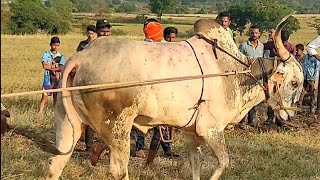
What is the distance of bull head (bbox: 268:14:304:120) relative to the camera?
6395mm

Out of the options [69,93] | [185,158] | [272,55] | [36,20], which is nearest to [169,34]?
[185,158]

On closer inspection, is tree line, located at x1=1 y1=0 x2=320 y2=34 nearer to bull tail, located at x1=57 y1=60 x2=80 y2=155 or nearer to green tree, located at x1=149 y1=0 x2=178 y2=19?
green tree, located at x1=149 y1=0 x2=178 y2=19

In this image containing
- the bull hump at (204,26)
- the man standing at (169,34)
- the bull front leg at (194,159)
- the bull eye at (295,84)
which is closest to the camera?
the bull hump at (204,26)

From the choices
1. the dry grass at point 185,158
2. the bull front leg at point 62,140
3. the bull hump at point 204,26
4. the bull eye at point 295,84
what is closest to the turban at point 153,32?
the bull hump at point 204,26

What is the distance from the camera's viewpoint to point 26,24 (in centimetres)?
3722

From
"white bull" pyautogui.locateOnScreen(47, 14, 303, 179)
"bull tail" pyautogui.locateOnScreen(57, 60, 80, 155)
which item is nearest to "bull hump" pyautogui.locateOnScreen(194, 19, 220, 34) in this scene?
"white bull" pyautogui.locateOnScreen(47, 14, 303, 179)

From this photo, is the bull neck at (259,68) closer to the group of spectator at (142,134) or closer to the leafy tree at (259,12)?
the group of spectator at (142,134)

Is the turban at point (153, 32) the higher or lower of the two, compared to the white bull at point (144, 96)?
higher

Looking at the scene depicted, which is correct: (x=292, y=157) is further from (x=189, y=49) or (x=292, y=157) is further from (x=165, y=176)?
(x=189, y=49)

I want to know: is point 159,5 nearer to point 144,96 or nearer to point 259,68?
point 259,68

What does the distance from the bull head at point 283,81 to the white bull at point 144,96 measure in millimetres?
557

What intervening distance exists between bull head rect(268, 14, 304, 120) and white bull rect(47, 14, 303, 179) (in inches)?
21.9

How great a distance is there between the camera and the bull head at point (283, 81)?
21.0ft

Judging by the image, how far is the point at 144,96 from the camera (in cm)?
530
